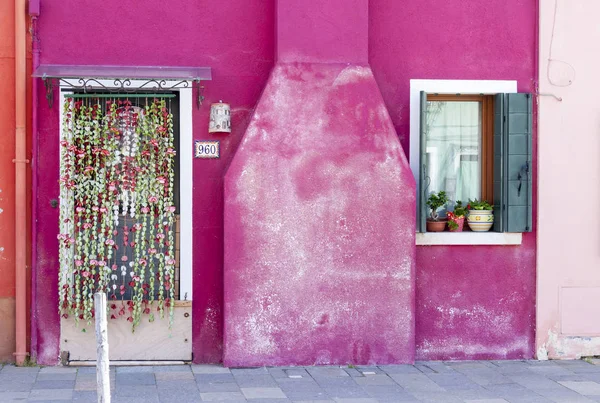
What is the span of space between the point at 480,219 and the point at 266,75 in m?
2.53

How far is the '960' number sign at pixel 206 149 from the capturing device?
8719 millimetres

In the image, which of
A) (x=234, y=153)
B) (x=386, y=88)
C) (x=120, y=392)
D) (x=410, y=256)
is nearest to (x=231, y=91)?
(x=234, y=153)

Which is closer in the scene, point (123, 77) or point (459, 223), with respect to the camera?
point (123, 77)

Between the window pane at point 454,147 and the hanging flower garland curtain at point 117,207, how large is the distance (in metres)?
2.61

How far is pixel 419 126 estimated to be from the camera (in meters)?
8.91

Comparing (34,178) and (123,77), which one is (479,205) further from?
(34,178)

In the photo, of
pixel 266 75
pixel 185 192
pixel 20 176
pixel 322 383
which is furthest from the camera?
pixel 266 75

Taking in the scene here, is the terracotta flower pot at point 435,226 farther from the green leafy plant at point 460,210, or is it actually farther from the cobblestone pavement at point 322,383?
the cobblestone pavement at point 322,383

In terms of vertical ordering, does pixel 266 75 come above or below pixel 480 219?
above

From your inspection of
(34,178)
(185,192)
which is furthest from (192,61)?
(34,178)

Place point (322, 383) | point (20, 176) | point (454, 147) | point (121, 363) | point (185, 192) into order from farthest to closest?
1. point (454, 147)
2. point (185, 192)
3. point (121, 363)
4. point (20, 176)
5. point (322, 383)

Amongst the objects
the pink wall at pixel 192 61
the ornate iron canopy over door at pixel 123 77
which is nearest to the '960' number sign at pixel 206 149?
the pink wall at pixel 192 61

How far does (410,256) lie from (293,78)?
2.00 m

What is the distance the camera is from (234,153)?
8.77m
